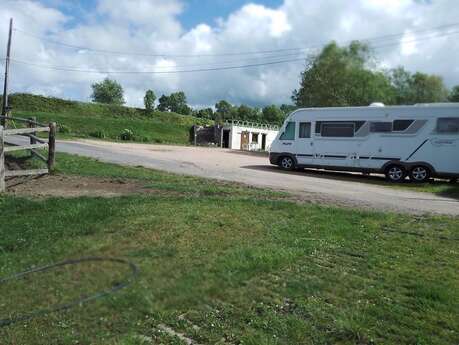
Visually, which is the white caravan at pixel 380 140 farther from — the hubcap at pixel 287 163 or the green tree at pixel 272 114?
the green tree at pixel 272 114

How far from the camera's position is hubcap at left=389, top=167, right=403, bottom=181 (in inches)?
671

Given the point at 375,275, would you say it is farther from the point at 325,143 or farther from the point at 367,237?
the point at 325,143

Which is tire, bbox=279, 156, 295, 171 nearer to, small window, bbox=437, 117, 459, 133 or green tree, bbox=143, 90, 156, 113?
small window, bbox=437, 117, 459, 133

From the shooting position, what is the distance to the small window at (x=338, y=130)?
59.1ft

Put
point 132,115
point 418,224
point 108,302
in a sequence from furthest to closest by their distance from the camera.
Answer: point 132,115 < point 418,224 < point 108,302

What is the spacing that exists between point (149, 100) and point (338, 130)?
229 ft

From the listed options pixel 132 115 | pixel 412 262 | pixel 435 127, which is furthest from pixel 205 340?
pixel 132 115

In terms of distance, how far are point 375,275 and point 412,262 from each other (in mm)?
745

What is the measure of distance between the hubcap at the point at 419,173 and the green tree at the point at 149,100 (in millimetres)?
66145

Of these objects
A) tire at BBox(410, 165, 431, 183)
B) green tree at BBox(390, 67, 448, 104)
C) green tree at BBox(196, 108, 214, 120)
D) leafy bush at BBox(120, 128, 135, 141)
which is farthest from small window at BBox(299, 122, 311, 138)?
green tree at BBox(196, 108, 214, 120)

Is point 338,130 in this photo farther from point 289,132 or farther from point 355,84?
point 355,84

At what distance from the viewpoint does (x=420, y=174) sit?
1672cm

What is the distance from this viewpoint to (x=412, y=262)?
5234 millimetres

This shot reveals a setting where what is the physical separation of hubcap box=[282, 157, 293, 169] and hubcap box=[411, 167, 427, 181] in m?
4.97
